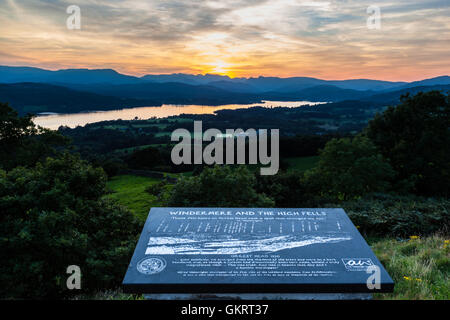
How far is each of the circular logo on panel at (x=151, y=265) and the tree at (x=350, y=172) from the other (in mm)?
19865

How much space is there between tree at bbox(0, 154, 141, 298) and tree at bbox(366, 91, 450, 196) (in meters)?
23.7

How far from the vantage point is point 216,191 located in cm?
1209

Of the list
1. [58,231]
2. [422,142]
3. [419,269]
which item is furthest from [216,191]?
[422,142]

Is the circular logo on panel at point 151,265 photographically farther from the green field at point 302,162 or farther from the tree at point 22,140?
the green field at point 302,162

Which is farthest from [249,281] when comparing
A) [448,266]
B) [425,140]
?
[425,140]

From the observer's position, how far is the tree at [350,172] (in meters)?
22.8

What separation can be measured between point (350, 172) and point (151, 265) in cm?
2083

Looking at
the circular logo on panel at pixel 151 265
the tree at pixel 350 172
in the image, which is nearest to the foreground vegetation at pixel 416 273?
the circular logo on panel at pixel 151 265

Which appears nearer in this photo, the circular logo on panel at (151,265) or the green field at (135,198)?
the circular logo on panel at (151,265)

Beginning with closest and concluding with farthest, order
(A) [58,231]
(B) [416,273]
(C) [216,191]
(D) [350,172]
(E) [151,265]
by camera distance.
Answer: (E) [151,265], (B) [416,273], (A) [58,231], (C) [216,191], (D) [350,172]

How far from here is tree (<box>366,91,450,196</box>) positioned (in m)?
25.6

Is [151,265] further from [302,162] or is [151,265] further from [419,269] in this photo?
[302,162]

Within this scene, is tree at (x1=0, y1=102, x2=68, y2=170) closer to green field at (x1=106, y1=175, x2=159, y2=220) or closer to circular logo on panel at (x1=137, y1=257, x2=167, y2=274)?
green field at (x1=106, y1=175, x2=159, y2=220)
